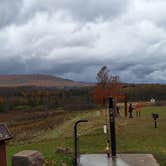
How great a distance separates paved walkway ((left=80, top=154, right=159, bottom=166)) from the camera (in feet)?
40.3

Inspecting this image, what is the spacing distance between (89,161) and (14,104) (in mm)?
91809

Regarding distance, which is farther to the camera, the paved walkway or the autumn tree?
the autumn tree

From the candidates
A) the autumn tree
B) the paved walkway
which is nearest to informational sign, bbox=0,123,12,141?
the paved walkway

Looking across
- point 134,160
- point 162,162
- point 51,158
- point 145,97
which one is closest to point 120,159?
point 134,160

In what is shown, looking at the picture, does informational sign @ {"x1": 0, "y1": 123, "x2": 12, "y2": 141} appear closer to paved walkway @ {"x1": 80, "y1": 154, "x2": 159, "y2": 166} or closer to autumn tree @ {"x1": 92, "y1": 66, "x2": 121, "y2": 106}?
paved walkway @ {"x1": 80, "y1": 154, "x2": 159, "y2": 166}

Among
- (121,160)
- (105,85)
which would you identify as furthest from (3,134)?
(105,85)

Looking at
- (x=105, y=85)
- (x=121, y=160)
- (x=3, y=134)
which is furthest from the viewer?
(x=105, y=85)

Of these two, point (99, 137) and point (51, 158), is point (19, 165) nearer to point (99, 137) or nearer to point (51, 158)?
point (51, 158)

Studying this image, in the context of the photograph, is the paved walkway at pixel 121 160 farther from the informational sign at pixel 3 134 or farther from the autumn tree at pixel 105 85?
the autumn tree at pixel 105 85

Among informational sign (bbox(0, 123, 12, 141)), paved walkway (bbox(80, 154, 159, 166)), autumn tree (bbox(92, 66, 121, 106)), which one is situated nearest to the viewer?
informational sign (bbox(0, 123, 12, 141))

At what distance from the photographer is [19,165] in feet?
34.2

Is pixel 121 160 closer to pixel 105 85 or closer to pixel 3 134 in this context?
pixel 3 134

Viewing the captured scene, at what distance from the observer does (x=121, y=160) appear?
42.2 ft

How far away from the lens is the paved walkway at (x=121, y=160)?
1230 centimetres
